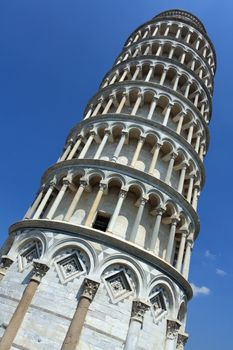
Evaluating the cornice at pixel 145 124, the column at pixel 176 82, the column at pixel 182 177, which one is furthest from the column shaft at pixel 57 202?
the column at pixel 176 82

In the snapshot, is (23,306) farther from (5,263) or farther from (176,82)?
(176,82)

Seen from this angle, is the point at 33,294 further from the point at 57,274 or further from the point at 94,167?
the point at 94,167

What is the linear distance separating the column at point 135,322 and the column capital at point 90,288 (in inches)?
60.6

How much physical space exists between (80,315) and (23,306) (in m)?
1.96

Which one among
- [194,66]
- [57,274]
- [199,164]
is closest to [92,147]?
Result: [199,164]

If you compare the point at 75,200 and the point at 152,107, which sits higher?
the point at 152,107

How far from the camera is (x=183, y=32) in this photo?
26328mm

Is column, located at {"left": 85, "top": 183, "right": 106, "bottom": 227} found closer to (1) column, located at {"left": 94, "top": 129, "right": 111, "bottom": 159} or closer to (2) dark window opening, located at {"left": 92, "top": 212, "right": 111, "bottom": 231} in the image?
(2) dark window opening, located at {"left": 92, "top": 212, "right": 111, "bottom": 231}

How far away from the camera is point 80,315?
35.9 ft

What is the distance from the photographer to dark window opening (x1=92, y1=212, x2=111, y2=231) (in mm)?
14273

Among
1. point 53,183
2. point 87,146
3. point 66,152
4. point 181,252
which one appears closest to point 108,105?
point 87,146

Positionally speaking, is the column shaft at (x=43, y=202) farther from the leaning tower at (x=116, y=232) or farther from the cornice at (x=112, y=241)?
the cornice at (x=112, y=241)

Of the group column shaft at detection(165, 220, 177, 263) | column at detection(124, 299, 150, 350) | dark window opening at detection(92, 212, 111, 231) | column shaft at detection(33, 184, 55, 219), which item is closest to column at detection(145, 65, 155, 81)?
column shaft at detection(33, 184, 55, 219)

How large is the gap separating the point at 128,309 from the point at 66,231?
3.66 meters
